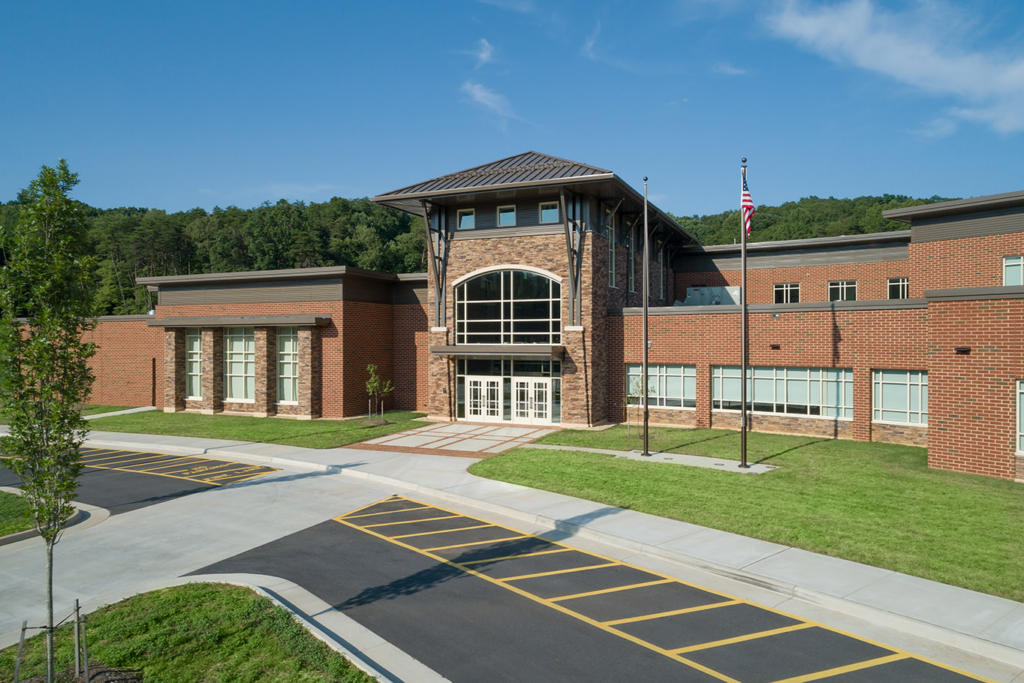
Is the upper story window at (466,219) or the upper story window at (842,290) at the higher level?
the upper story window at (466,219)

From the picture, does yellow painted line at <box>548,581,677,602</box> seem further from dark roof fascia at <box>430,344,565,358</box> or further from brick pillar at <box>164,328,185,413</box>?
brick pillar at <box>164,328,185,413</box>

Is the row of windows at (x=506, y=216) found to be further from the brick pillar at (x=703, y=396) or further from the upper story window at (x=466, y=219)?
the brick pillar at (x=703, y=396)

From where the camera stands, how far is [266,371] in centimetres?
3170

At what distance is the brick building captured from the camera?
17.8 metres

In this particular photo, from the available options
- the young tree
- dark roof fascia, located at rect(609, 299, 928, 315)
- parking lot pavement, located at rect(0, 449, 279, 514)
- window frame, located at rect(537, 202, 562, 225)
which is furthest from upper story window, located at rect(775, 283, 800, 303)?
the young tree

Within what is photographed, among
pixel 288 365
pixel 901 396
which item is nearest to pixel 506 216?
pixel 288 365

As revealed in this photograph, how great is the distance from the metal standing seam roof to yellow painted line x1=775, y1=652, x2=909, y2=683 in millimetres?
19395

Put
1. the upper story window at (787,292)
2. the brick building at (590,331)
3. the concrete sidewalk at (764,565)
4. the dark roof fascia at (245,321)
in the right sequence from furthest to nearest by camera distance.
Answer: the upper story window at (787,292) → the dark roof fascia at (245,321) → the brick building at (590,331) → the concrete sidewalk at (764,565)

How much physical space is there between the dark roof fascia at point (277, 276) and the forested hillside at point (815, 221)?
41.3m

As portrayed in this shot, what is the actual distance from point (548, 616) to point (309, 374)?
79.1 ft

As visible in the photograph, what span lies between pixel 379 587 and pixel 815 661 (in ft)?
20.3

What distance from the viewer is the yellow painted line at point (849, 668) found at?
7.18 m

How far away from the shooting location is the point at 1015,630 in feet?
26.5

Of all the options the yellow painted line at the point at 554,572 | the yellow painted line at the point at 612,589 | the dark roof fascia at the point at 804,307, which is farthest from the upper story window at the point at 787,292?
the yellow painted line at the point at 612,589
